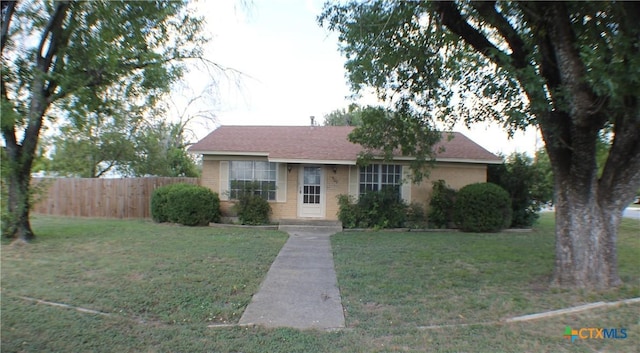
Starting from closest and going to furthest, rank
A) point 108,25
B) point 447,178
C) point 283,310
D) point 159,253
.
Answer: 1. point 283,310
2. point 108,25
3. point 159,253
4. point 447,178

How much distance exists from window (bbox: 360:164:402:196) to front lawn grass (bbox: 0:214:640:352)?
4444mm

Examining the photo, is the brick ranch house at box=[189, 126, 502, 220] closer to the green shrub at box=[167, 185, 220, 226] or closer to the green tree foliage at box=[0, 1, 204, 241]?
the green shrub at box=[167, 185, 220, 226]

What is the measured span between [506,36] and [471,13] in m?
0.83

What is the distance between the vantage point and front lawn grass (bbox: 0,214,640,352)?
3805 millimetres

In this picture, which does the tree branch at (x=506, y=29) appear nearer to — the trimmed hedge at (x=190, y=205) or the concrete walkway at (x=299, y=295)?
the concrete walkway at (x=299, y=295)

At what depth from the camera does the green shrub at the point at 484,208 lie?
11945 millimetres

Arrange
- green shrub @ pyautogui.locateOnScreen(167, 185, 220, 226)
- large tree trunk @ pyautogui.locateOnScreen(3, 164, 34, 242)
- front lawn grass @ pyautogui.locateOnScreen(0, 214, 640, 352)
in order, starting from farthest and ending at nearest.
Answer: green shrub @ pyautogui.locateOnScreen(167, 185, 220, 226) → large tree trunk @ pyautogui.locateOnScreen(3, 164, 34, 242) → front lawn grass @ pyautogui.locateOnScreen(0, 214, 640, 352)

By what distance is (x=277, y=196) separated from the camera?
1358 cm

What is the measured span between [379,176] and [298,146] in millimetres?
3319

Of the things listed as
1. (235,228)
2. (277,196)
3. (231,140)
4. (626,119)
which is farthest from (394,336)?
(231,140)

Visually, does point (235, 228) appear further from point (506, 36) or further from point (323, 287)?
point (506, 36)

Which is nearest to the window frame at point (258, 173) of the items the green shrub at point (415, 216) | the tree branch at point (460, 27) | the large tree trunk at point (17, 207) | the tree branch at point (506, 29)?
the green shrub at point (415, 216)

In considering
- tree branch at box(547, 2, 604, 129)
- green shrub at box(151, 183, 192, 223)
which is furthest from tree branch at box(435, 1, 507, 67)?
green shrub at box(151, 183, 192, 223)

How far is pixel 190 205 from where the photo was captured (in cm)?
1248
